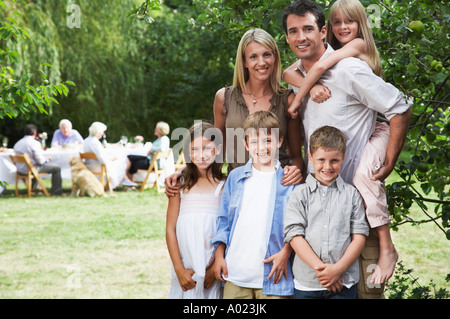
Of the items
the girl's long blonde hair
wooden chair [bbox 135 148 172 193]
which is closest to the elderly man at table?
wooden chair [bbox 135 148 172 193]

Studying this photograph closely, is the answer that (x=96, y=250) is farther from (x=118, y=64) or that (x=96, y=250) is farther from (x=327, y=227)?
(x=118, y=64)

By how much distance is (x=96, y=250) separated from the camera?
614cm

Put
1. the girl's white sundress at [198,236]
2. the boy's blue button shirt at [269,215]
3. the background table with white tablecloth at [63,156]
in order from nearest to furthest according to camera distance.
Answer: the boy's blue button shirt at [269,215] < the girl's white sundress at [198,236] < the background table with white tablecloth at [63,156]

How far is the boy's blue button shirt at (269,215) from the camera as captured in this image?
2.13m

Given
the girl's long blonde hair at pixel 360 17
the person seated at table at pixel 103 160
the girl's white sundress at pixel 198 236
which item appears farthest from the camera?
the person seated at table at pixel 103 160

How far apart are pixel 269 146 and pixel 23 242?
5.04m

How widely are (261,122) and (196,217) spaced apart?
0.52m

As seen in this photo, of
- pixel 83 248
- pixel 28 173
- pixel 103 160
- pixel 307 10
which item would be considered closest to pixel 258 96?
pixel 307 10

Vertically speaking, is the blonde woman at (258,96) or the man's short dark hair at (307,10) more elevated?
the man's short dark hair at (307,10)

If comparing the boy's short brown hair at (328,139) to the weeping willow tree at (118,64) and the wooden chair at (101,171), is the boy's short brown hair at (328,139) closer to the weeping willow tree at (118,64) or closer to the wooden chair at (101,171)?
the weeping willow tree at (118,64)

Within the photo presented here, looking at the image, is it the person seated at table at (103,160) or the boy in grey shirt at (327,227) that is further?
the person seated at table at (103,160)

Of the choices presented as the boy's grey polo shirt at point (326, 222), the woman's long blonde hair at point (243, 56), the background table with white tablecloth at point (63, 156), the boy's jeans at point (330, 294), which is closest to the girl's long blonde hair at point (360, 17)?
the woman's long blonde hair at point (243, 56)

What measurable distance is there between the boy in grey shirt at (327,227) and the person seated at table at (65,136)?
8.82 metres

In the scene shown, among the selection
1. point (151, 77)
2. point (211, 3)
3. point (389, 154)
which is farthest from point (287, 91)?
point (151, 77)
